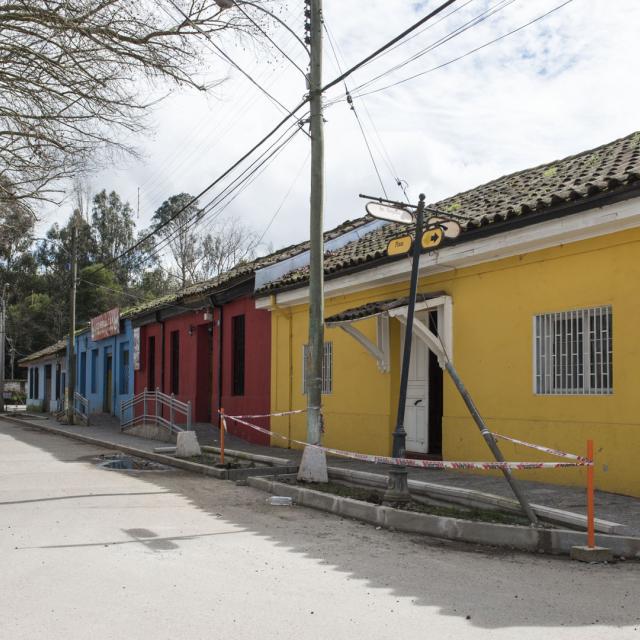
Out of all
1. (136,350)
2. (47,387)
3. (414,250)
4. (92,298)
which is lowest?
(47,387)

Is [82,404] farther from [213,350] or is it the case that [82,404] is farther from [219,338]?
[219,338]

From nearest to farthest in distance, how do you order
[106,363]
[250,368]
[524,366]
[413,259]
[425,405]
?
[413,259] → [524,366] → [425,405] → [250,368] → [106,363]

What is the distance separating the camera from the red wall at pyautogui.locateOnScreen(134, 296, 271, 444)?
17031mm

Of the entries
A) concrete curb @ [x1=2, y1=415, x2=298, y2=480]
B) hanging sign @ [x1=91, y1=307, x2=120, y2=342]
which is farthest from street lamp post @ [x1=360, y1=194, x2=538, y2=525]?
hanging sign @ [x1=91, y1=307, x2=120, y2=342]

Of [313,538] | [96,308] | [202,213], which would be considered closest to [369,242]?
[202,213]

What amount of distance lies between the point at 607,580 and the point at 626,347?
367cm

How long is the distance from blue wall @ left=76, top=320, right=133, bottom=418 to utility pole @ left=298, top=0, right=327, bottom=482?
16904 millimetres

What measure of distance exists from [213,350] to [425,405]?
9008mm

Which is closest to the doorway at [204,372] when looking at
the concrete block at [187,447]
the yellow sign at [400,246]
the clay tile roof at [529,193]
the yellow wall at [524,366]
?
the clay tile roof at [529,193]

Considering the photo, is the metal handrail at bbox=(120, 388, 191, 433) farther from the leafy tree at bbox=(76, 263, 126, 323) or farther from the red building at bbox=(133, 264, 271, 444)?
the leafy tree at bbox=(76, 263, 126, 323)

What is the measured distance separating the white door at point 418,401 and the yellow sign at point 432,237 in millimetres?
3908

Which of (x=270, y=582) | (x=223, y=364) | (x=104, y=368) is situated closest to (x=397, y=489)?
(x=270, y=582)

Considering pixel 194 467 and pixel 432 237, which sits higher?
pixel 432 237

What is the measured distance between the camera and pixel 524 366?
9.94 m
